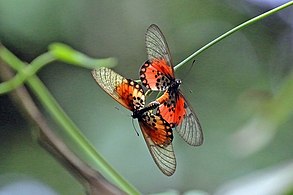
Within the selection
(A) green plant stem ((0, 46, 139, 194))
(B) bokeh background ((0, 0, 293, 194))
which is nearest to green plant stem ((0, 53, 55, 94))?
(A) green plant stem ((0, 46, 139, 194))

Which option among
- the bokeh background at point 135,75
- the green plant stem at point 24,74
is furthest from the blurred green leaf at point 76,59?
the bokeh background at point 135,75

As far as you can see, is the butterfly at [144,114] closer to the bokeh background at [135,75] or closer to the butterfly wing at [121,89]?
the butterfly wing at [121,89]

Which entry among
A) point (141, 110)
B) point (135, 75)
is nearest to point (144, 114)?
point (141, 110)

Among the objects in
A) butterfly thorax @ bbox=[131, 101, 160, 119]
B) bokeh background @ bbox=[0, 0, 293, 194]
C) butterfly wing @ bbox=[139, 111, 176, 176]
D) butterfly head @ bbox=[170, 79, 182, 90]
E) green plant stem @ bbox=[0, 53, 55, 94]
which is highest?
bokeh background @ bbox=[0, 0, 293, 194]

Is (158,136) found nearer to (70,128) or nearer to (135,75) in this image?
(70,128)

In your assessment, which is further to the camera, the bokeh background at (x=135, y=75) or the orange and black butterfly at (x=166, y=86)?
the bokeh background at (x=135, y=75)

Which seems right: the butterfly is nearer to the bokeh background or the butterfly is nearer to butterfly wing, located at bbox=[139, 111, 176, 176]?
butterfly wing, located at bbox=[139, 111, 176, 176]
